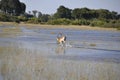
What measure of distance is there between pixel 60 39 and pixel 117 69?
40.4 feet

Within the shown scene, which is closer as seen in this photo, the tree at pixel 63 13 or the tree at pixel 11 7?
the tree at pixel 11 7

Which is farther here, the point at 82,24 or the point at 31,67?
the point at 82,24

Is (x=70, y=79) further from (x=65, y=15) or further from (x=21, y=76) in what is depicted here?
(x=65, y=15)

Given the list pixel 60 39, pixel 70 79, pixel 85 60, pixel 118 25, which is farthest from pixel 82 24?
pixel 70 79

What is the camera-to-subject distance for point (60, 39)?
28922 millimetres

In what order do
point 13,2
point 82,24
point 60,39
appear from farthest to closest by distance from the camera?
1. point 13,2
2. point 82,24
3. point 60,39

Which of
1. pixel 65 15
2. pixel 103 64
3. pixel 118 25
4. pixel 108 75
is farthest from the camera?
pixel 65 15

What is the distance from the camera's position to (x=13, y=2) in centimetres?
12319

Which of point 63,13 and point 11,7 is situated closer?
point 11,7

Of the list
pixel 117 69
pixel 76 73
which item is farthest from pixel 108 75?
pixel 117 69

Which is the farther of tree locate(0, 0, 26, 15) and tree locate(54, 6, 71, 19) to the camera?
tree locate(54, 6, 71, 19)

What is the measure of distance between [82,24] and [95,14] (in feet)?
91.9

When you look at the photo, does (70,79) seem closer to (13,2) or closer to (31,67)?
(31,67)

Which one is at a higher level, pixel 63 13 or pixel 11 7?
pixel 11 7
